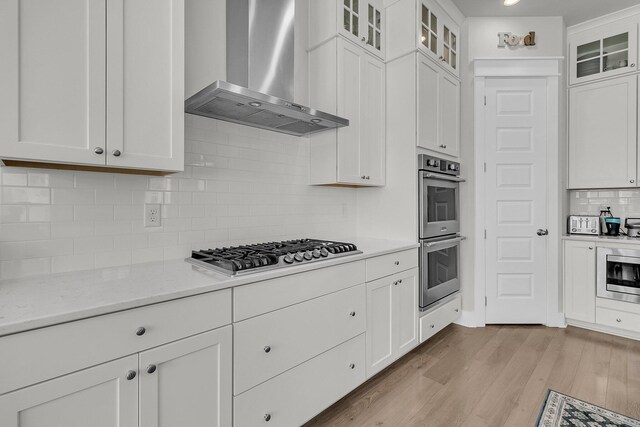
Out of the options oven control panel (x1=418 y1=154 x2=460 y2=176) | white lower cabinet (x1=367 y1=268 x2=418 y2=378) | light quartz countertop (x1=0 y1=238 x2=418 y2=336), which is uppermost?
oven control panel (x1=418 y1=154 x2=460 y2=176)

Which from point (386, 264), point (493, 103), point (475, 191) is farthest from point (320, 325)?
point (493, 103)

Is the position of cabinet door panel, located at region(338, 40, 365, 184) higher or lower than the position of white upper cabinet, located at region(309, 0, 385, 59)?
lower

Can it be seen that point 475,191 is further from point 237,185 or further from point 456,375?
point 237,185

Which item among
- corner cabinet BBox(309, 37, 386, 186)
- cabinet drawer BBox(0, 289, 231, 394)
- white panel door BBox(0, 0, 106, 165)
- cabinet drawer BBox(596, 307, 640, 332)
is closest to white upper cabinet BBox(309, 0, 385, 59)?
corner cabinet BBox(309, 37, 386, 186)

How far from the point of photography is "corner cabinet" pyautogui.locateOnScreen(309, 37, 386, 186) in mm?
2381

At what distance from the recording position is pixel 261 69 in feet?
6.57

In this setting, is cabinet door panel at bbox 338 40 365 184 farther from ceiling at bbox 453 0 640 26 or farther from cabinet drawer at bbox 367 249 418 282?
ceiling at bbox 453 0 640 26

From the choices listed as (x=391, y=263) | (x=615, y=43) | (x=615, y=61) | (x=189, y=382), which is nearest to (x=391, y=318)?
(x=391, y=263)

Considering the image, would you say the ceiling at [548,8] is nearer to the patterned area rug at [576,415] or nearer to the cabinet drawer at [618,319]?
the cabinet drawer at [618,319]

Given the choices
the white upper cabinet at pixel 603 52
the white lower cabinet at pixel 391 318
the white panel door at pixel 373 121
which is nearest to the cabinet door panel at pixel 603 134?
the white upper cabinet at pixel 603 52

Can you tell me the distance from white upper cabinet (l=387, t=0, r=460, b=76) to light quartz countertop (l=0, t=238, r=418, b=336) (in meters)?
2.09

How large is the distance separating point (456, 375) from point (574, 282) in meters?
1.88

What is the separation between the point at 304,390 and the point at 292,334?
1.11ft

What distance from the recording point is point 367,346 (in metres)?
2.11
